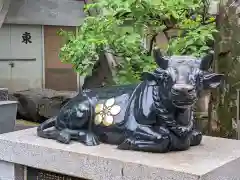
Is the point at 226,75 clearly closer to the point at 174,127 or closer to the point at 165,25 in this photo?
the point at 165,25

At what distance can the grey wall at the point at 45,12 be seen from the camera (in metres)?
12.0

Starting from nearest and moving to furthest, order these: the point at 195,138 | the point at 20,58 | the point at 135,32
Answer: the point at 195,138 → the point at 135,32 → the point at 20,58

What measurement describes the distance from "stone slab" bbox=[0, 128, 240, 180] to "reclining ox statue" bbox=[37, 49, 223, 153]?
74 millimetres

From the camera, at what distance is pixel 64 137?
3.33 m

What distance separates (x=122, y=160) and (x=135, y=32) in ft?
5.44

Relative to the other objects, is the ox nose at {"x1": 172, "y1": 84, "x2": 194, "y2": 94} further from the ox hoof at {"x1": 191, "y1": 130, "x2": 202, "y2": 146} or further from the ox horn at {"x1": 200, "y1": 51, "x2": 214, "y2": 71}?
the ox hoof at {"x1": 191, "y1": 130, "x2": 202, "y2": 146}

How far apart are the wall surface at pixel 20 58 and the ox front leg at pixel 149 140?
379 inches

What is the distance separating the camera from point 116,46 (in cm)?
429

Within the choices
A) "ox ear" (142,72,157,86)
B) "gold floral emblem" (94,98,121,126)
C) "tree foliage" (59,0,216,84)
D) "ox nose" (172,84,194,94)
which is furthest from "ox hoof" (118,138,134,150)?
"tree foliage" (59,0,216,84)

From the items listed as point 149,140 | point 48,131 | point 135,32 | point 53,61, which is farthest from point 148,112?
point 53,61


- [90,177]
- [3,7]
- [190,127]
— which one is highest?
[3,7]

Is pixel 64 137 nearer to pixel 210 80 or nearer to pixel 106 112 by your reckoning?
pixel 106 112

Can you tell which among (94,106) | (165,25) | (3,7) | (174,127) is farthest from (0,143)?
(3,7)

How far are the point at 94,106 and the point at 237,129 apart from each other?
1911mm
